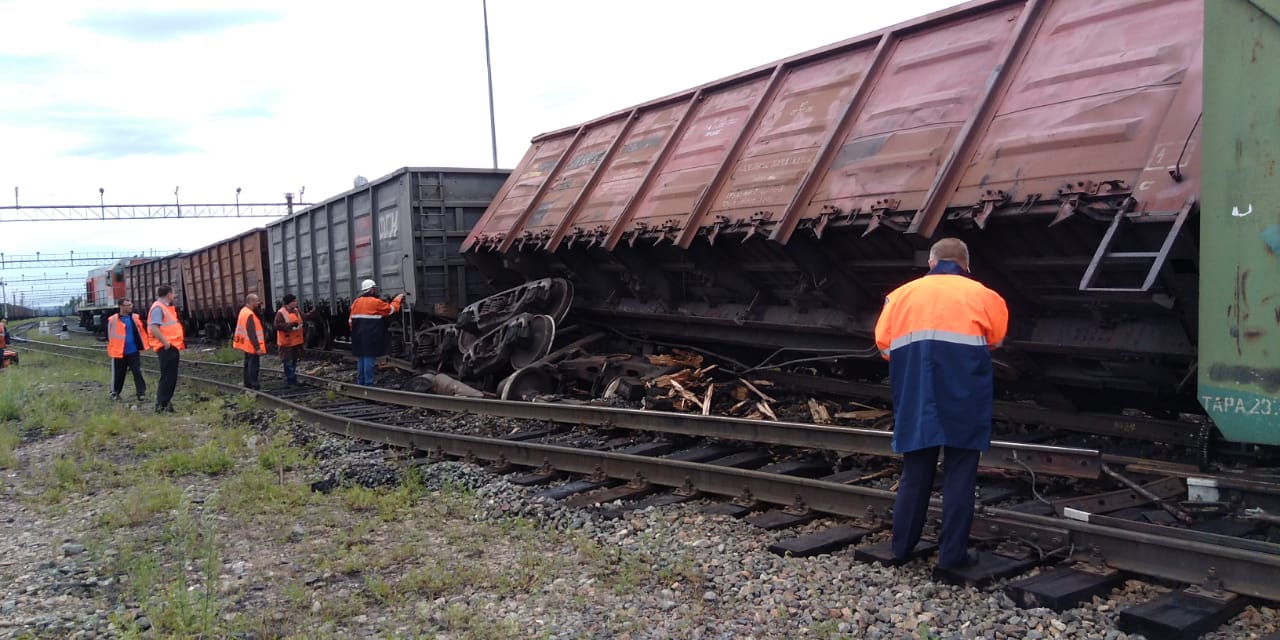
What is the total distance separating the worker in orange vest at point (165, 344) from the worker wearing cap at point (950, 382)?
1008cm

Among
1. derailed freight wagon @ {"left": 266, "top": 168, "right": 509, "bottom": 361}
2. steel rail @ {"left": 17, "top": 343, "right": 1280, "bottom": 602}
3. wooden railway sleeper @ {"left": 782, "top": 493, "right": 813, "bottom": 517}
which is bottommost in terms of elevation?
wooden railway sleeper @ {"left": 782, "top": 493, "right": 813, "bottom": 517}

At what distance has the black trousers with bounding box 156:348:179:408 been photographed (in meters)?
11.4

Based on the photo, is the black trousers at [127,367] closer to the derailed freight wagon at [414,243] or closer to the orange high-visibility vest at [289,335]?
the orange high-visibility vest at [289,335]

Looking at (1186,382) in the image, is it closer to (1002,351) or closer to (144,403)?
(1002,351)

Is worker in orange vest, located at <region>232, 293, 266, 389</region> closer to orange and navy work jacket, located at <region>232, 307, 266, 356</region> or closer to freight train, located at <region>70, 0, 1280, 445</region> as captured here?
orange and navy work jacket, located at <region>232, 307, 266, 356</region>

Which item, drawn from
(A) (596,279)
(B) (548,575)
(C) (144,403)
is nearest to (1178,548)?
(B) (548,575)

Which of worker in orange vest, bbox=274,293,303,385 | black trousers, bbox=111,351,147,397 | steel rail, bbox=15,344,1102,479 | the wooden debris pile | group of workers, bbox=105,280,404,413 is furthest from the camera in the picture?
worker in orange vest, bbox=274,293,303,385

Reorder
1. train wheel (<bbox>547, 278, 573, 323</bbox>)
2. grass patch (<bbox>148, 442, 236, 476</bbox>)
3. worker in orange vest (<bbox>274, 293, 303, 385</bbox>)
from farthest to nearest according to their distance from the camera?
worker in orange vest (<bbox>274, 293, 303, 385</bbox>) → train wheel (<bbox>547, 278, 573, 323</bbox>) → grass patch (<bbox>148, 442, 236, 476</bbox>)

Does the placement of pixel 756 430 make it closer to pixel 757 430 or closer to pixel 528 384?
pixel 757 430

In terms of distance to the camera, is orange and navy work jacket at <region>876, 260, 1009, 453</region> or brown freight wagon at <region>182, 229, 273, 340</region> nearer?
orange and navy work jacket at <region>876, 260, 1009, 453</region>

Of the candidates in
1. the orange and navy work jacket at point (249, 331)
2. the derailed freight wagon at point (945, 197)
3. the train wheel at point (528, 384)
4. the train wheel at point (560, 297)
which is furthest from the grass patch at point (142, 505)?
the orange and navy work jacket at point (249, 331)

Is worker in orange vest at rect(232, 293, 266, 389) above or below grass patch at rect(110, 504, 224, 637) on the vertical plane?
above

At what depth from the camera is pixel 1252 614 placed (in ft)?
11.2

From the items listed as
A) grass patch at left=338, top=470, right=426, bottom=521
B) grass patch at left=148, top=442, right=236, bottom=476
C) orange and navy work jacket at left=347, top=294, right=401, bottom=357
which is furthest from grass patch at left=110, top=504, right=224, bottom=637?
orange and navy work jacket at left=347, top=294, right=401, bottom=357
